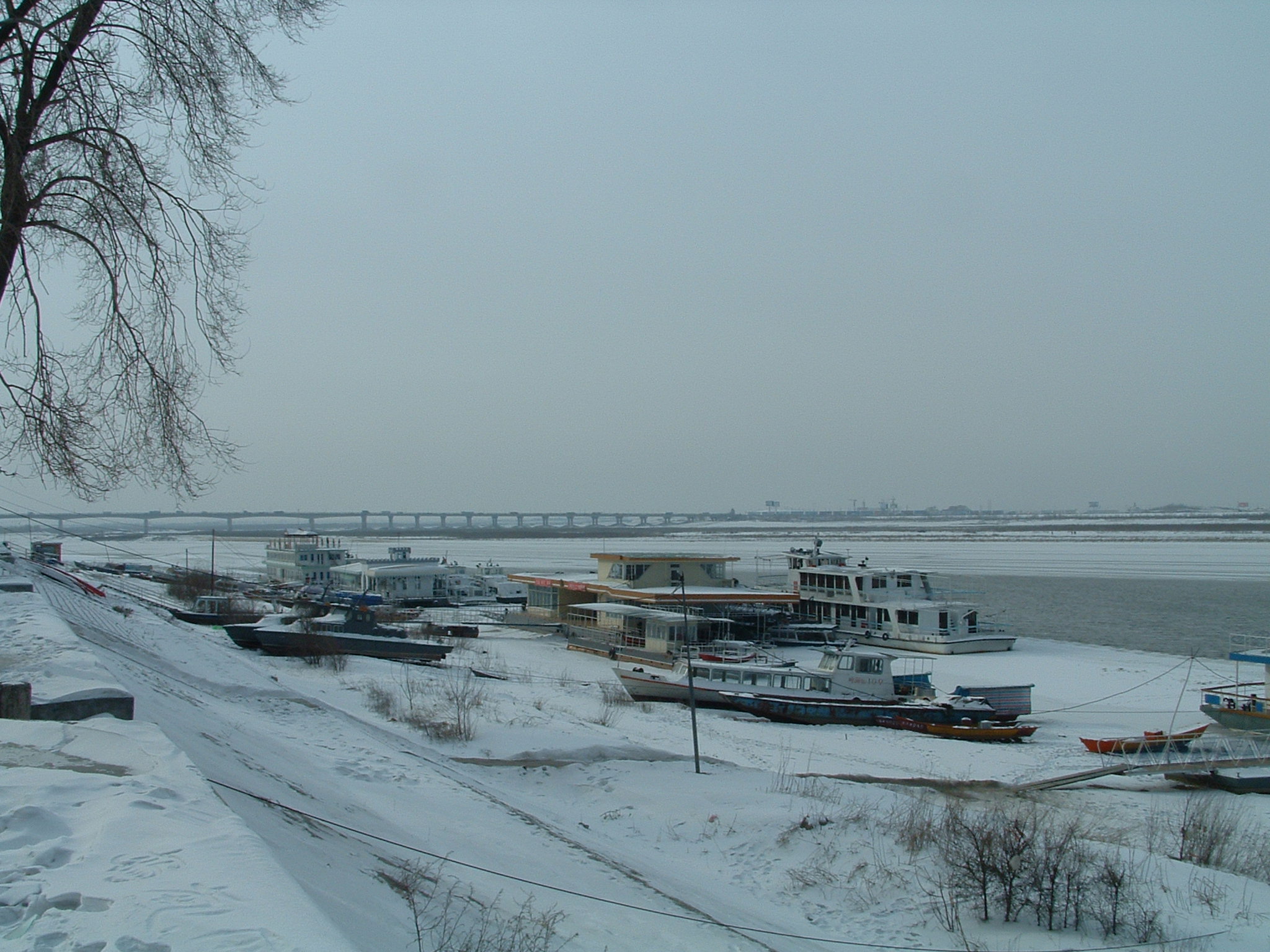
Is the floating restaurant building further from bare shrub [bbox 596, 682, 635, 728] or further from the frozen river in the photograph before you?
the frozen river

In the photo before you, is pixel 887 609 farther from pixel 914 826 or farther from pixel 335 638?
pixel 914 826

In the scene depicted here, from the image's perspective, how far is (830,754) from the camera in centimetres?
1988

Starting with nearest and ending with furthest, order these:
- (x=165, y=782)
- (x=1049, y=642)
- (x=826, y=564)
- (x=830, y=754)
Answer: (x=165, y=782), (x=830, y=754), (x=1049, y=642), (x=826, y=564)

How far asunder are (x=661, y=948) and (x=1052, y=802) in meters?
10.9

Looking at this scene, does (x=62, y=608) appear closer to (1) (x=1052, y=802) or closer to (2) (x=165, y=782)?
(2) (x=165, y=782)

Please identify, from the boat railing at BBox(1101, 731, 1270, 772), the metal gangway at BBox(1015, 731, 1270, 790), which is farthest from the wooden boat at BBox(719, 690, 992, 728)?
the boat railing at BBox(1101, 731, 1270, 772)

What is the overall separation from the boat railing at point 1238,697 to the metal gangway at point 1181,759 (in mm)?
1729

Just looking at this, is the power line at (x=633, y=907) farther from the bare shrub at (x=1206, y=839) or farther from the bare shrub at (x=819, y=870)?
the bare shrub at (x=1206, y=839)

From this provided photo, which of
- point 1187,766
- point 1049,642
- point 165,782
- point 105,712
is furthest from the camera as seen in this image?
point 1049,642

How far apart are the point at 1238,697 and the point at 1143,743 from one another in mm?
6569

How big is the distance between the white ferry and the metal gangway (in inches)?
770

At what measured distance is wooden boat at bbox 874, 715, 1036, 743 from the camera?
74.3 feet

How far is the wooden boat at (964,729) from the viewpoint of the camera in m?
22.7

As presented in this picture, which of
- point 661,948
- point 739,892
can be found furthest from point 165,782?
point 739,892
